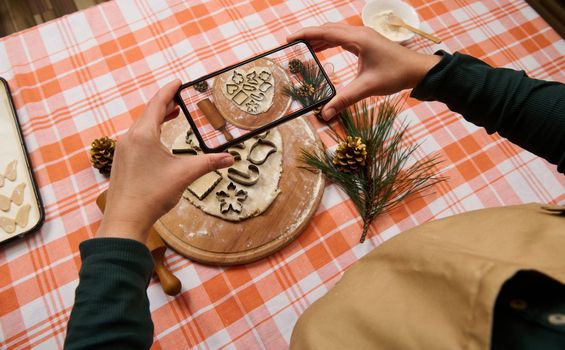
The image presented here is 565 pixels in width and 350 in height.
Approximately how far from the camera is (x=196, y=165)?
26.3 inches

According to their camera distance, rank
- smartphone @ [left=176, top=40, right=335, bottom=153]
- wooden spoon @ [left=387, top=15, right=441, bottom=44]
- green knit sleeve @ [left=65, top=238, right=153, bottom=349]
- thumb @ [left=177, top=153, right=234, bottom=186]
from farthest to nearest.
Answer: wooden spoon @ [left=387, top=15, right=441, bottom=44] < smartphone @ [left=176, top=40, right=335, bottom=153] < thumb @ [left=177, top=153, right=234, bottom=186] < green knit sleeve @ [left=65, top=238, right=153, bottom=349]

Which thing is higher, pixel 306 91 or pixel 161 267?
pixel 306 91

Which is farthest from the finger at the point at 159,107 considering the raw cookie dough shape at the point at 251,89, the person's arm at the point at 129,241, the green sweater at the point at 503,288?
the green sweater at the point at 503,288

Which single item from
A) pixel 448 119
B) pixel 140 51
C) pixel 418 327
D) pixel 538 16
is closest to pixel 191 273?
pixel 418 327

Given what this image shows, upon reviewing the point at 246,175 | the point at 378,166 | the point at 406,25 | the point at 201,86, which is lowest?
the point at 378,166

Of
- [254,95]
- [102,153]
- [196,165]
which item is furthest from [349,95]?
[102,153]

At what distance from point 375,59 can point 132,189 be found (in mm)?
539

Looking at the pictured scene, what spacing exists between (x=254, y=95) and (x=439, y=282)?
0.55m

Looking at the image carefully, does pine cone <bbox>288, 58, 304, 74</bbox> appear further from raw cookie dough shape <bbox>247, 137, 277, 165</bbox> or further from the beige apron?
the beige apron

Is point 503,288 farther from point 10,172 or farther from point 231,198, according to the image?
point 10,172

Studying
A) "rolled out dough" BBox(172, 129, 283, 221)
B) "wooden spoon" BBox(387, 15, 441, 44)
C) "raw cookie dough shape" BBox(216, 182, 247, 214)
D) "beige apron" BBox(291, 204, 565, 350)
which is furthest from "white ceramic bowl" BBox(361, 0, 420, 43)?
"beige apron" BBox(291, 204, 565, 350)

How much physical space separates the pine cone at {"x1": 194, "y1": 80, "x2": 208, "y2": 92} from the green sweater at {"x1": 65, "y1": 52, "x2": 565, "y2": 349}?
351 mm

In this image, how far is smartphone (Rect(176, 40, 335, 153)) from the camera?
77 centimetres

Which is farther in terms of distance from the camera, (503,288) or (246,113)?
(246,113)
